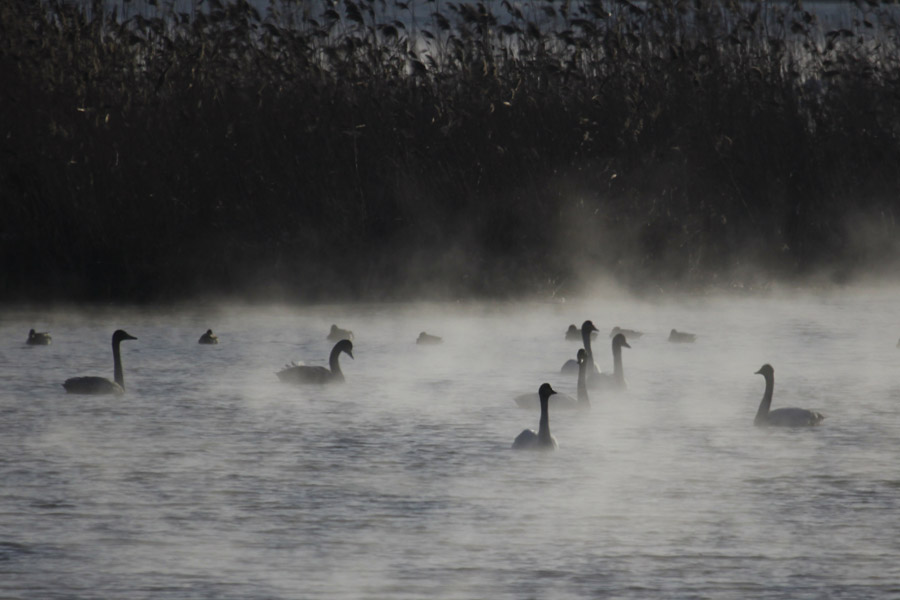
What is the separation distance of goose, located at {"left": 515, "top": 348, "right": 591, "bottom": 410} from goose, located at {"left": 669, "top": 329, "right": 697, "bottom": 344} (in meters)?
4.53

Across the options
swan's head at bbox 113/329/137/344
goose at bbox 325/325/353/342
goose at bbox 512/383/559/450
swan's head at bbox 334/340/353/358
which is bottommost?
goose at bbox 512/383/559/450

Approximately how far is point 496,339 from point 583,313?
3.52 metres

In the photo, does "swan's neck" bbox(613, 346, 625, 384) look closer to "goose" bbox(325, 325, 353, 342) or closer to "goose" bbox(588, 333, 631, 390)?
"goose" bbox(588, 333, 631, 390)

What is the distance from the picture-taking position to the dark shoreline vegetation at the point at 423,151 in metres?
21.0

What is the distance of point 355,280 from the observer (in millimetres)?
23109

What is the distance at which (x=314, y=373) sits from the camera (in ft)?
52.9

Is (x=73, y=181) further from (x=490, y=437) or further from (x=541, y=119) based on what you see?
(x=490, y=437)

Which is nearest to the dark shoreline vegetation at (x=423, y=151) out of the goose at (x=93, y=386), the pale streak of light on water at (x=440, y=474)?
the pale streak of light on water at (x=440, y=474)

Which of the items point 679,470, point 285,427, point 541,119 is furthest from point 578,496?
point 541,119

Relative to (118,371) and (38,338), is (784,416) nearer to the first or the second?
(118,371)

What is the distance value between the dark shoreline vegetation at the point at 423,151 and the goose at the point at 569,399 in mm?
6722

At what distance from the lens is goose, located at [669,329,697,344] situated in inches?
752

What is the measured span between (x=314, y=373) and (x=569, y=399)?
2.80 meters

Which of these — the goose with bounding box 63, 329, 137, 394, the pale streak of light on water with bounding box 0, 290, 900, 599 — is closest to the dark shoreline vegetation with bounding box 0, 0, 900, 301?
the pale streak of light on water with bounding box 0, 290, 900, 599
